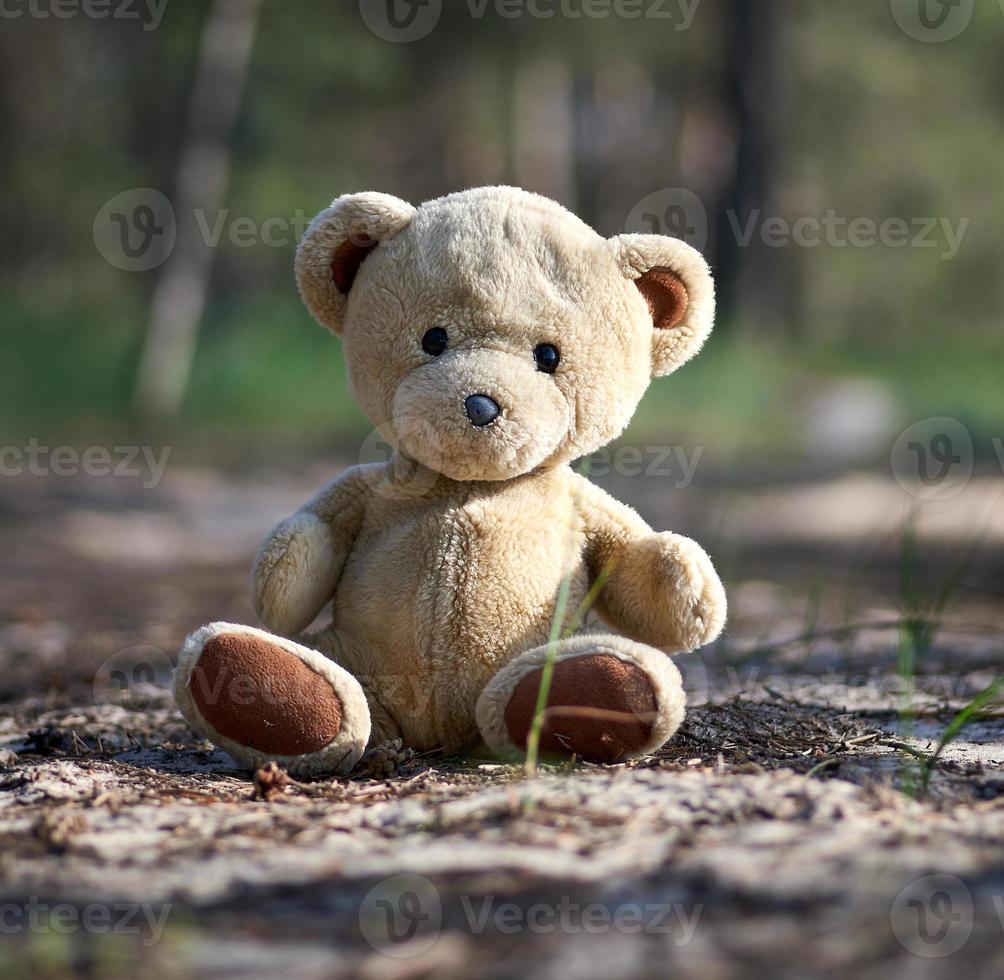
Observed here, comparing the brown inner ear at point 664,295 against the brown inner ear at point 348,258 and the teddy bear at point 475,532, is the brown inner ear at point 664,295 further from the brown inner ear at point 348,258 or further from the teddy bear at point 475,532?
the brown inner ear at point 348,258

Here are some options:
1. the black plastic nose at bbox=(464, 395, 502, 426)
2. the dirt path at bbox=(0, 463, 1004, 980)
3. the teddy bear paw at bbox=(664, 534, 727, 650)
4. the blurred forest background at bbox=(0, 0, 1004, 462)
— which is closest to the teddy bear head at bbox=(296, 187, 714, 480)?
the black plastic nose at bbox=(464, 395, 502, 426)

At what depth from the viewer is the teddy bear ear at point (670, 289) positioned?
260 centimetres

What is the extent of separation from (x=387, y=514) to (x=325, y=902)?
109cm

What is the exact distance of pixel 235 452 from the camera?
1016 centimetres

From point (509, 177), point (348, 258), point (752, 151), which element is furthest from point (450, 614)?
point (509, 177)

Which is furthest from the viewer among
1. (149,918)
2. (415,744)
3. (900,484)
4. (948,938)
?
(900,484)

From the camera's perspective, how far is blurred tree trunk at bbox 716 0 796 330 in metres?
14.9

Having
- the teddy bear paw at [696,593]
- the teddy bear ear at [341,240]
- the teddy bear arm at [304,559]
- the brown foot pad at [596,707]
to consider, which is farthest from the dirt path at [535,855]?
the teddy bear ear at [341,240]

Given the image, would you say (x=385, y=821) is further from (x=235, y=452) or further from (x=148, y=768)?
(x=235, y=452)

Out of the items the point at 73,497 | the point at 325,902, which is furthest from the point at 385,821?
the point at 73,497

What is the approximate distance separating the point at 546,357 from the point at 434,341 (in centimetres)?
22

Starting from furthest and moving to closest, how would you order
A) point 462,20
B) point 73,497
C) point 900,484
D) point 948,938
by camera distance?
1. point 462,20
2. point 900,484
3. point 73,497
4. point 948,938

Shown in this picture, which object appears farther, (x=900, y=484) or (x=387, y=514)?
(x=900, y=484)

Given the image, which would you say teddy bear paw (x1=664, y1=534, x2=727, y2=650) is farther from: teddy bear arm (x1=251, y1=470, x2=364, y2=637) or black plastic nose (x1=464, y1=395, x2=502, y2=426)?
teddy bear arm (x1=251, y1=470, x2=364, y2=637)
